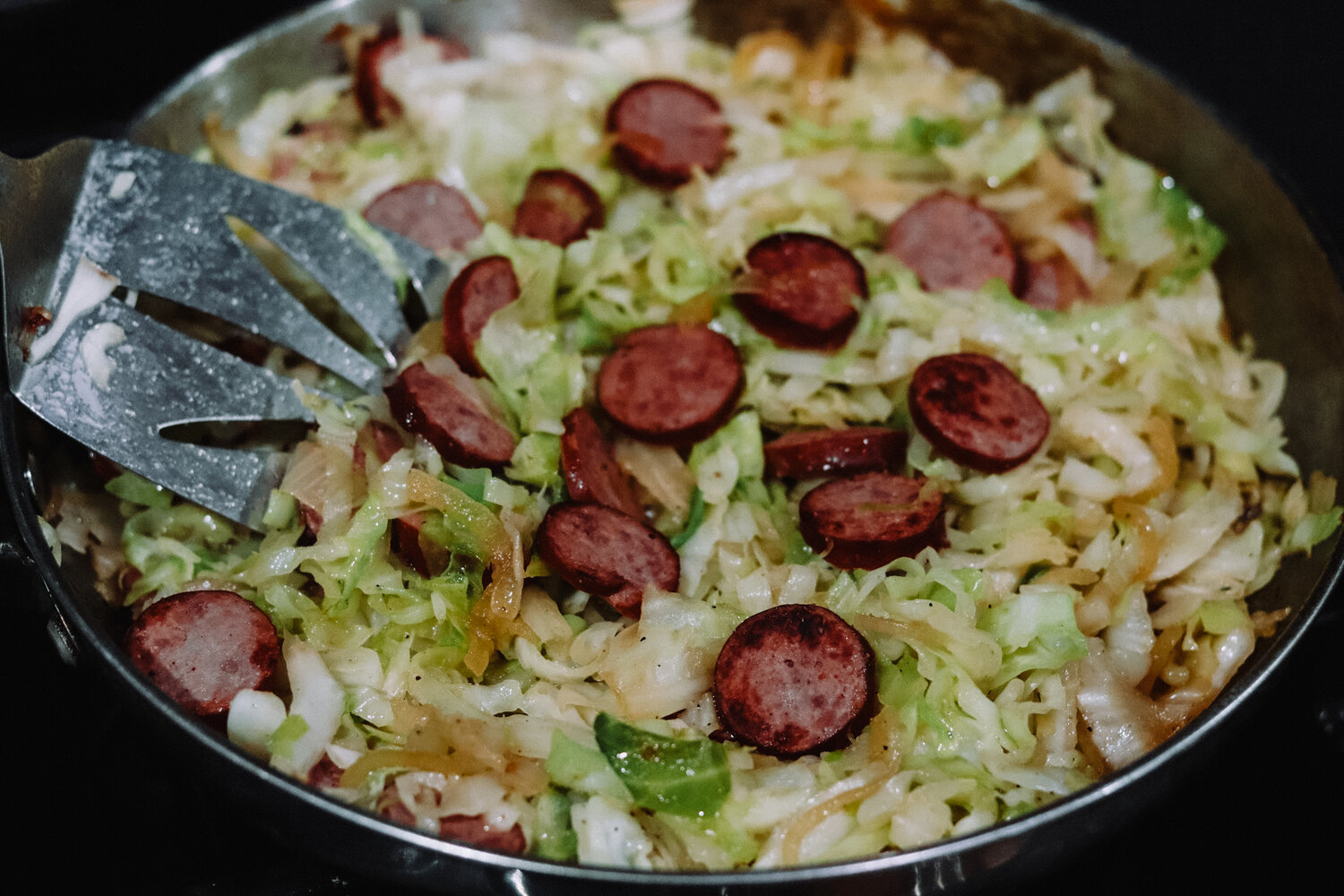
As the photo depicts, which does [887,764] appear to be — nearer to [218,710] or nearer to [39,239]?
[218,710]

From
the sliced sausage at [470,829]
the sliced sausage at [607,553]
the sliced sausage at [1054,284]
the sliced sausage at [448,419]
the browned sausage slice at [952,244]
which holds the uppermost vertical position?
the browned sausage slice at [952,244]

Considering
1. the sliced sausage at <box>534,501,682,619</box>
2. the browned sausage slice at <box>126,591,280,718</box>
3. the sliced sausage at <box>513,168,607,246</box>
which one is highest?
the sliced sausage at <box>513,168,607,246</box>

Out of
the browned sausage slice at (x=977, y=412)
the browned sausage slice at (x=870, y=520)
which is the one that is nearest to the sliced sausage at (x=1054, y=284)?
the browned sausage slice at (x=977, y=412)

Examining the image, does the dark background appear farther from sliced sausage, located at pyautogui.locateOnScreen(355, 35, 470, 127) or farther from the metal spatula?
sliced sausage, located at pyautogui.locateOnScreen(355, 35, 470, 127)

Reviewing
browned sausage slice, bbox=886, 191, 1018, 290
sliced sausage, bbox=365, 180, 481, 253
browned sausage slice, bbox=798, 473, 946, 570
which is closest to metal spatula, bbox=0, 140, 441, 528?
sliced sausage, bbox=365, 180, 481, 253

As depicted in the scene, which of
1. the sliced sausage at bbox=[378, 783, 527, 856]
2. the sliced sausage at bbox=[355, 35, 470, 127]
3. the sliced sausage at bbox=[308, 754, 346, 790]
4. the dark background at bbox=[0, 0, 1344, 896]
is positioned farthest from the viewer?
the sliced sausage at bbox=[355, 35, 470, 127]

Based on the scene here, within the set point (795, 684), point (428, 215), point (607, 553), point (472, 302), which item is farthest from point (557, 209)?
point (795, 684)

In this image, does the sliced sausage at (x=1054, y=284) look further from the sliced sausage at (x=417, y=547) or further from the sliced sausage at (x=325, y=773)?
the sliced sausage at (x=325, y=773)

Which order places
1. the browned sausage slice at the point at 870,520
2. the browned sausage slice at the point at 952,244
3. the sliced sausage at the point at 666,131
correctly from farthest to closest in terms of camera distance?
the sliced sausage at the point at 666,131
the browned sausage slice at the point at 952,244
the browned sausage slice at the point at 870,520
